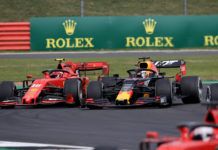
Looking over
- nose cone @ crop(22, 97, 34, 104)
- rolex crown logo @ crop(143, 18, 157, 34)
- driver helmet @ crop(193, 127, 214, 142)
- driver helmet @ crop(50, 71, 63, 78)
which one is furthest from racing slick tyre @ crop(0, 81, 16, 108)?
rolex crown logo @ crop(143, 18, 157, 34)

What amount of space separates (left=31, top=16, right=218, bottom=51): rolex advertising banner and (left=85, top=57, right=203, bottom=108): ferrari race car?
52.1 ft

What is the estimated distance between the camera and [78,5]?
46094 mm

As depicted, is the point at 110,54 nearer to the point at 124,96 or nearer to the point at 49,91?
the point at 49,91

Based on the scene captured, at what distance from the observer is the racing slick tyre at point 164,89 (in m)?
17.2

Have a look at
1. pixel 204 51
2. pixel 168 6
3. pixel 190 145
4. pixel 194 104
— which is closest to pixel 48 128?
pixel 194 104

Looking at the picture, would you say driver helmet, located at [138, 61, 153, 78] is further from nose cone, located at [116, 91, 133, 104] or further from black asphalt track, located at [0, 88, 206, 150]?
nose cone, located at [116, 91, 133, 104]

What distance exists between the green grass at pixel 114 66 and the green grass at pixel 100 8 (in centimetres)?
1138

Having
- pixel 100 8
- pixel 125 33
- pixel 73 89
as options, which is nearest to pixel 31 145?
→ pixel 73 89

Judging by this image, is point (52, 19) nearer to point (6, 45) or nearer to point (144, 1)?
point (6, 45)

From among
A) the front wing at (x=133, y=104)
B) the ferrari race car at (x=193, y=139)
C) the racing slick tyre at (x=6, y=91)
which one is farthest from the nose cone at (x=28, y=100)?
the ferrari race car at (x=193, y=139)

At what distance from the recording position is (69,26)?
116 feet

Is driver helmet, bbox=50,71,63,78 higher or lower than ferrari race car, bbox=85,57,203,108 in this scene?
higher

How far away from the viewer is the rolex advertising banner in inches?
1374

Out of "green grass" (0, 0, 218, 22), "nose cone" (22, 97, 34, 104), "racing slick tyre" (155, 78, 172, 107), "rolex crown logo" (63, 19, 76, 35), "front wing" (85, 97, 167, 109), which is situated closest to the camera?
"front wing" (85, 97, 167, 109)
